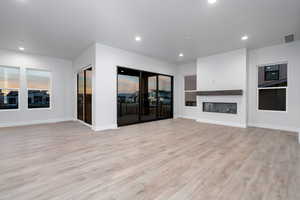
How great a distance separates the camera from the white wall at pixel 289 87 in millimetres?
4426

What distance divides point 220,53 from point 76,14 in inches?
208

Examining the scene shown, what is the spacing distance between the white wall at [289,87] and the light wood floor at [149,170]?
1.67m

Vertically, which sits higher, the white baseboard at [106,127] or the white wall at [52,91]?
the white wall at [52,91]

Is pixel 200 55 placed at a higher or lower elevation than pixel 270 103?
higher

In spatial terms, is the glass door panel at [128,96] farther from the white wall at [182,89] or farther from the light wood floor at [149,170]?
the white wall at [182,89]

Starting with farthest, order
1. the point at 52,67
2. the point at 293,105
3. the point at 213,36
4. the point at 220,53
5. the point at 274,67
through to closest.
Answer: the point at 52,67 < the point at 220,53 < the point at 274,67 < the point at 293,105 < the point at 213,36

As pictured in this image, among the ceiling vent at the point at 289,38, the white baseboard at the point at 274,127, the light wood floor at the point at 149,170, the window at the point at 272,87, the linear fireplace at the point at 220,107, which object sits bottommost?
the light wood floor at the point at 149,170

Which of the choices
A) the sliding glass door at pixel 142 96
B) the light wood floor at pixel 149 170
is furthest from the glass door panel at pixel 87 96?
the light wood floor at pixel 149 170

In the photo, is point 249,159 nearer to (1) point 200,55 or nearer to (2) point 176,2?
(2) point 176,2

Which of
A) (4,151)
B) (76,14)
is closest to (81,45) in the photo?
(76,14)

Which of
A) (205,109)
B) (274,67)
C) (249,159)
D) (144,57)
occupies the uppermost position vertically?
(144,57)

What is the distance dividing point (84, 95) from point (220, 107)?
5.76m

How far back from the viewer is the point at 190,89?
23.5ft

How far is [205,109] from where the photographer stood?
19.9 ft
